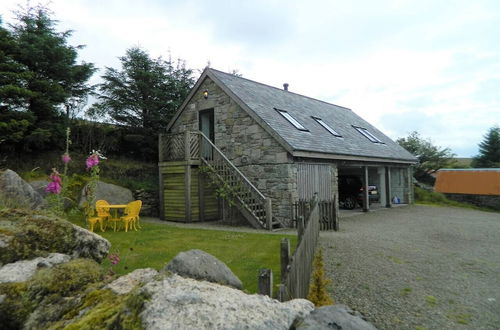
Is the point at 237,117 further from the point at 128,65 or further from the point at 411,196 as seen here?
the point at 411,196

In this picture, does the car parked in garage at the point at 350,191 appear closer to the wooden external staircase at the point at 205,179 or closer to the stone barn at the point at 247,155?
the stone barn at the point at 247,155

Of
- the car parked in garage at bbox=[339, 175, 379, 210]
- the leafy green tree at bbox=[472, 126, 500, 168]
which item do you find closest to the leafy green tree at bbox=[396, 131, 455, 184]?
the leafy green tree at bbox=[472, 126, 500, 168]

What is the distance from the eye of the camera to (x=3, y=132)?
11023 mm

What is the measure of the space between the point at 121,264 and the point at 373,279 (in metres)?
4.24

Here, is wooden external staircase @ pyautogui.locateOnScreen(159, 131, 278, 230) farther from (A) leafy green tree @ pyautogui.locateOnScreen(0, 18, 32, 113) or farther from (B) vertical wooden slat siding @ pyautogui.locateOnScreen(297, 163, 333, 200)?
(A) leafy green tree @ pyautogui.locateOnScreen(0, 18, 32, 113)

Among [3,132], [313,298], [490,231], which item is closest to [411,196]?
[490,231]

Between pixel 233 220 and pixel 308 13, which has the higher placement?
pixel 308 13

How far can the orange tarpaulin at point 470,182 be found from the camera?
18.6m

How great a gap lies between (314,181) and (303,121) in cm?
357

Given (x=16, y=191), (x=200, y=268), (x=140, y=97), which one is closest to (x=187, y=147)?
(x=16, y=191)

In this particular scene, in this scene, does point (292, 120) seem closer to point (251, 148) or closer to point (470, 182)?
point (251, 148)

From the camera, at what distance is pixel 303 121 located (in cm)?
1430

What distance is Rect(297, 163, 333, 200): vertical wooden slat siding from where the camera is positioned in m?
11.3

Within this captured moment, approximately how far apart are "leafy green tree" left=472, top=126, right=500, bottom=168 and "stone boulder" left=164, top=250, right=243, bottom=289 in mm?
35086
